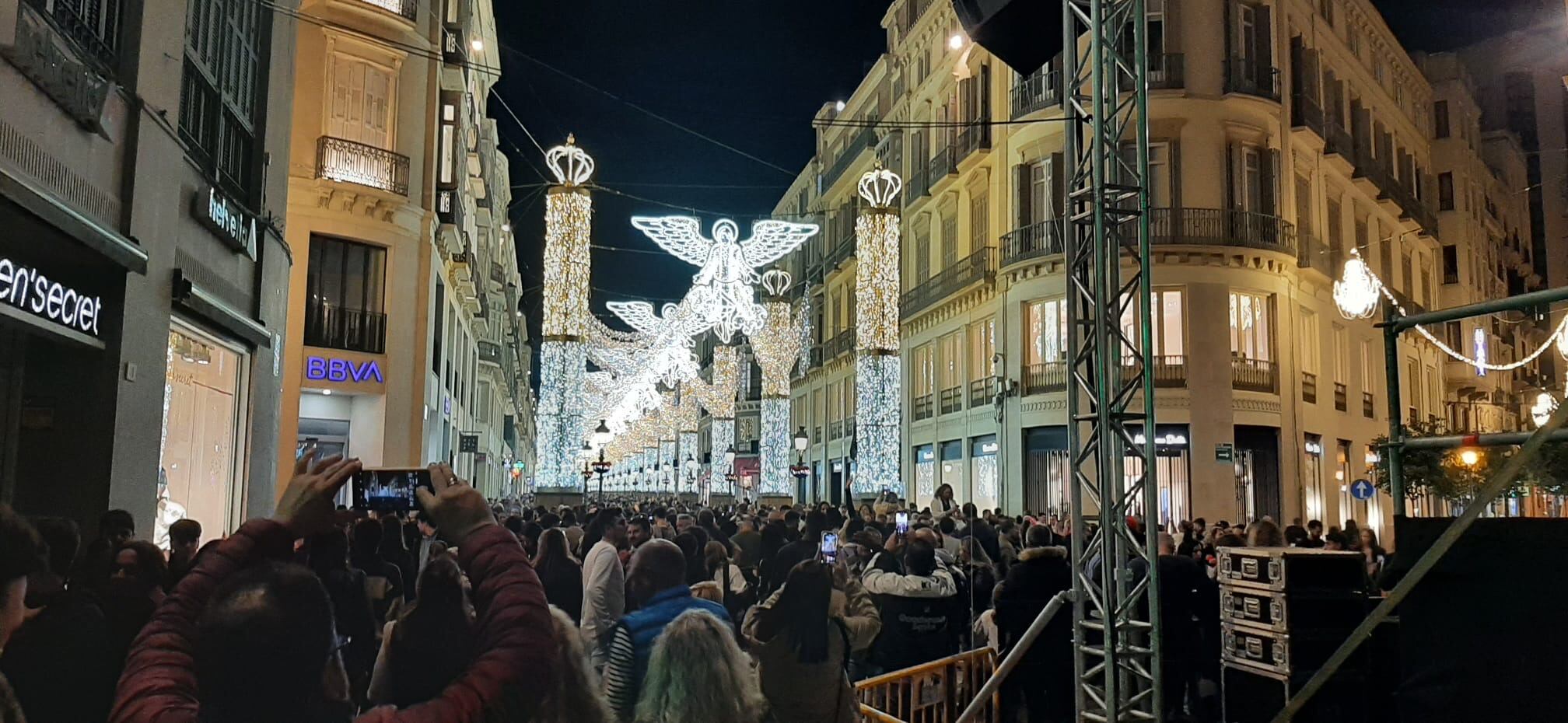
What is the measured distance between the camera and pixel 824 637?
231 inches

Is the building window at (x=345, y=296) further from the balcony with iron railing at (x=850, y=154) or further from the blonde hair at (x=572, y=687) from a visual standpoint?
the balcony with iron railing at (x=850, y=154)

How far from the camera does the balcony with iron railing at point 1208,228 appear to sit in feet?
86.4

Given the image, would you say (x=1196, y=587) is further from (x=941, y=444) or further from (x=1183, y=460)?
(x=941, y=444)

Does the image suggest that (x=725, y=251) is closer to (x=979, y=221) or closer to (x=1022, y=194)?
(x=1022, y=194)

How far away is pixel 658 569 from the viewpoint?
5.69 metres

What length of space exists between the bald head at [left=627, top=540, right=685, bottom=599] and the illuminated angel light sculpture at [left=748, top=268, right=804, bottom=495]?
19.2 m

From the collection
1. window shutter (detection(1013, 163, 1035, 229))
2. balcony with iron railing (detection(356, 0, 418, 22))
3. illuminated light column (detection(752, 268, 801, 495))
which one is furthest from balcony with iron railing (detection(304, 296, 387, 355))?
window shutter (detection(1013, 163, 1035, 229))

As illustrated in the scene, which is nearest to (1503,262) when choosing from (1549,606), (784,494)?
(784,494)

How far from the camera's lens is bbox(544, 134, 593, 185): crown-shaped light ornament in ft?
69.4

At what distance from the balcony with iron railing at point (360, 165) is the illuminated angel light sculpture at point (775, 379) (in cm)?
812

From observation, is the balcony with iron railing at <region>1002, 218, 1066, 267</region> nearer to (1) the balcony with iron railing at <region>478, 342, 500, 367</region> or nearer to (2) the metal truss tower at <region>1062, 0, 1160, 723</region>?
(2) the metal truss tower at <region>1062, 0, 1160, 723</region>

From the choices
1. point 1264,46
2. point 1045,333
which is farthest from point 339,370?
point 1264,46

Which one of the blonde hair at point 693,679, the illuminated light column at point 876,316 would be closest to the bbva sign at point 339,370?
the illuminated light column at point 876,316

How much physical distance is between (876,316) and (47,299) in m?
16.7
